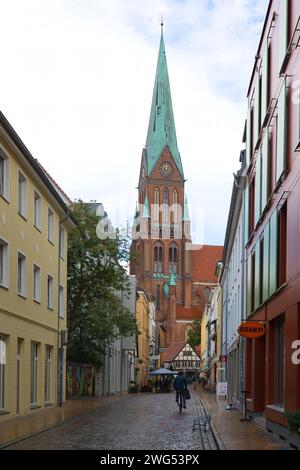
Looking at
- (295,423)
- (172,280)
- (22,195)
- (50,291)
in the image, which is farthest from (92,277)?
(172,280)

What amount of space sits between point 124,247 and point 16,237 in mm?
18505

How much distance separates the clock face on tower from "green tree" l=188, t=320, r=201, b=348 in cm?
2538

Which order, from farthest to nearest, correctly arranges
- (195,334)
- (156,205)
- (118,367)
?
(156,205), (195,334), (118,367)

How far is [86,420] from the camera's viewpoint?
2423cm

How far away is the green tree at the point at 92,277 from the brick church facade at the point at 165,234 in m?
86.3

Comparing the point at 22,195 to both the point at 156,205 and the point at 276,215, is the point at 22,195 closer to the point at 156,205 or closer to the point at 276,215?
the point at 276,215

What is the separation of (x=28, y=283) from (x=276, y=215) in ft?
36.9

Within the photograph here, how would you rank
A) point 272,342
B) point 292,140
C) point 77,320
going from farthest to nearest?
point 77,320 → point 272,342 → point 292,140

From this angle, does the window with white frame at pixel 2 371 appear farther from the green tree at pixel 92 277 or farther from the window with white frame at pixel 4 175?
the green tree at pixel 92 277

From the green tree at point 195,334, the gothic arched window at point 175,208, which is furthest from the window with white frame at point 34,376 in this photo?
the gothic arched window at point 175,208

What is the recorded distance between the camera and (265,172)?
2166cm

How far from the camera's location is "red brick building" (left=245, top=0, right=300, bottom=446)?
A: 16.1m
